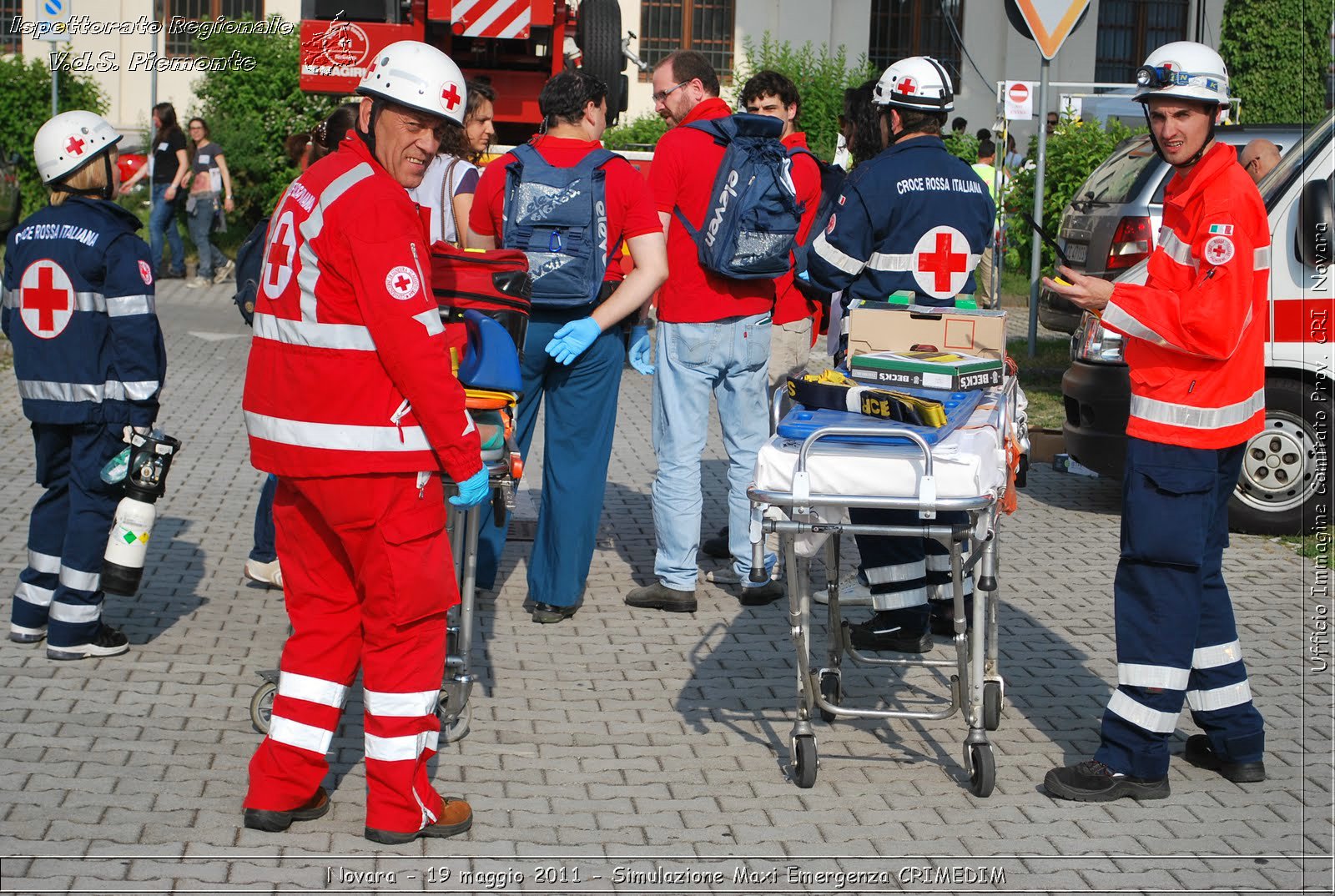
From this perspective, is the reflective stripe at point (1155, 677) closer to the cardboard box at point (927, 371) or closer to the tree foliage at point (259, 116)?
the cardboard box at point (927, 371)

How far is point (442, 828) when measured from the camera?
4.55m

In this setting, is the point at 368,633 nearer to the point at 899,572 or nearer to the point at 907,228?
the point at 899,572

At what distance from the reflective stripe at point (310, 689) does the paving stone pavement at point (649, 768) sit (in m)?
0.40

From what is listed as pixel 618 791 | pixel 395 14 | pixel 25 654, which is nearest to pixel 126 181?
pixel 395 14

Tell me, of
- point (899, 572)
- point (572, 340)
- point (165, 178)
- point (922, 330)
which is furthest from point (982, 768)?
point (165, 178)

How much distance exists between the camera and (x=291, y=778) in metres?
4.55

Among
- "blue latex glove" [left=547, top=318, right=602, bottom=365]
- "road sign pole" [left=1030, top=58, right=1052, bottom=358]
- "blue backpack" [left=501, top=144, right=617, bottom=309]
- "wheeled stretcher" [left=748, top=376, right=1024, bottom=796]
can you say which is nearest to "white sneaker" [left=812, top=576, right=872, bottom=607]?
"blue latex glove" [left=547, top=318, right=602, bottom=365]

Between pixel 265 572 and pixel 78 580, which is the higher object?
pixel 78 580

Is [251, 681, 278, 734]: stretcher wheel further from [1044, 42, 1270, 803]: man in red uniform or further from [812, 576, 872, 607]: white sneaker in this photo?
[812, 576, 872, 607]: white sneaker

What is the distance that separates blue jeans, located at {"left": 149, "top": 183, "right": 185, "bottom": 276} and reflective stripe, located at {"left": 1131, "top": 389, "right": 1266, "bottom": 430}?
50.6 ft

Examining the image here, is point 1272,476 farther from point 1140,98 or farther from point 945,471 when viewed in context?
point 945,471

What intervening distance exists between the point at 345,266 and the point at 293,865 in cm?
165

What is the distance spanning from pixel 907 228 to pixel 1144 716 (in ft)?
7.21

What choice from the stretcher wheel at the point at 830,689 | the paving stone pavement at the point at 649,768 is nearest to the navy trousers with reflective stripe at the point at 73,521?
the paving stone pavement at the point at 649,768
